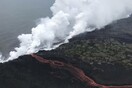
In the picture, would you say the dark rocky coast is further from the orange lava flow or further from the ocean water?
the ocean water

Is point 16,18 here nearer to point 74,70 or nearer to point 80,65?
point 80,65

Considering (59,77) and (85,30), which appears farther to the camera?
(85,30)

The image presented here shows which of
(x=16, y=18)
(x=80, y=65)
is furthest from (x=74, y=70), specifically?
(x=16, y=18)

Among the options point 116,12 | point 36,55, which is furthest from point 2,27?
point 36,55

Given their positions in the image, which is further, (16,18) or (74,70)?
(16,18)

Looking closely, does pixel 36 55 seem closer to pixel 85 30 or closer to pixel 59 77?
pixel 59 77

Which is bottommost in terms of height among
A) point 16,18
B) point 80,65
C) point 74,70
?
point 74,70
